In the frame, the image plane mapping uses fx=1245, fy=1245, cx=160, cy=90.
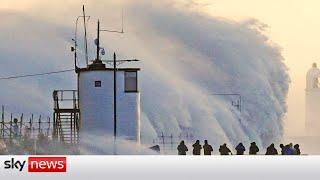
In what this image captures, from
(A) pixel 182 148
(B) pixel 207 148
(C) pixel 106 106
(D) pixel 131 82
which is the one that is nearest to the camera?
(A) pixel 182 148

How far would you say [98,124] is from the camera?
38.1 ft

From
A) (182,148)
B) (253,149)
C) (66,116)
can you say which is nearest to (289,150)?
(253,149)

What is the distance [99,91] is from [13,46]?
36.9 inches

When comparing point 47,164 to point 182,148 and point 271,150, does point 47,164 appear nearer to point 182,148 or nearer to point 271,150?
point 182,148

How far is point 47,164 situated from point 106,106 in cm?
84

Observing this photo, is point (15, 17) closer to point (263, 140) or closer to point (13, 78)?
point (13, 78)

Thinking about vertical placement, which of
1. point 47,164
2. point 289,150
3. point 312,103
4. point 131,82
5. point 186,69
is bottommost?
point 47,164

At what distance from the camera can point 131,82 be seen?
11.6 meters

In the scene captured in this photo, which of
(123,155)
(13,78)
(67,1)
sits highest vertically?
(67,1)

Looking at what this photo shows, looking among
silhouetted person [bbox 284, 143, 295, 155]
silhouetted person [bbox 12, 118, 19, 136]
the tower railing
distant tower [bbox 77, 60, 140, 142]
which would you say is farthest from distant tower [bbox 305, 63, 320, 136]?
silhouetted person [bbox 12, 118, 19, 136]

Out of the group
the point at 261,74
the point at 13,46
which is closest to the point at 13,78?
the point at 13,46

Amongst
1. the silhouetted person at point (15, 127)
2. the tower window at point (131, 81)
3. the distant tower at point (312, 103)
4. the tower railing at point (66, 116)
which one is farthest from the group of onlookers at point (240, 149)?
the silhouetted person at point (15, 127)

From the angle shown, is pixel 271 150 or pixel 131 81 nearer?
pixel 271 150

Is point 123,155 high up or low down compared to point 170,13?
down
